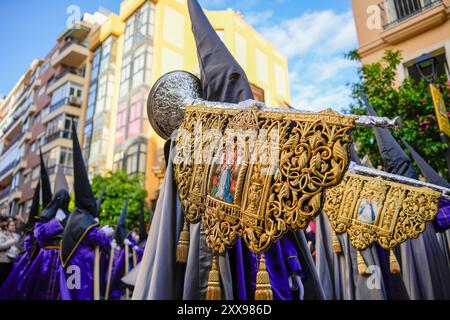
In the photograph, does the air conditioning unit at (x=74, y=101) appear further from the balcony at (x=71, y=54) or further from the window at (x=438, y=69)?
the window at (x=438, y=69)

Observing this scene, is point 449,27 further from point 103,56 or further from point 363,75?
point 103,56

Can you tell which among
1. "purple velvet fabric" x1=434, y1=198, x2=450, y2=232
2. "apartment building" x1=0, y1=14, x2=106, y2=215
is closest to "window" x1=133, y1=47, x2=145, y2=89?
"apartment building" x1=0, y1=14, x2=106, y2=215

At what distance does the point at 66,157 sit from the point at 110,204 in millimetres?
10096

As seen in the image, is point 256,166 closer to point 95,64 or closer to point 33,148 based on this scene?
point 95,64

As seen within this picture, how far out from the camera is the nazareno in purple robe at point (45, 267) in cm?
594

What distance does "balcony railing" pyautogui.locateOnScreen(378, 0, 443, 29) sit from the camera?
1242 centimetres

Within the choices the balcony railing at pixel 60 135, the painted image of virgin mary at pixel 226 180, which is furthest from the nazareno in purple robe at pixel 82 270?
the balcony railing at pixel 60 135

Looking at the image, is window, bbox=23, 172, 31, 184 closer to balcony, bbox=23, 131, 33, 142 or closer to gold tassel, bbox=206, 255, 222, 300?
balcony, bbox=23, 131, 33, 142

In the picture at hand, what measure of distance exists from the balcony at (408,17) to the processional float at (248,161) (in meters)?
11.9

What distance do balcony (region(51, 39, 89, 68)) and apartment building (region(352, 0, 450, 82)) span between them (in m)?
24.5

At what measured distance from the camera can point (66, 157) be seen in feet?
90.6

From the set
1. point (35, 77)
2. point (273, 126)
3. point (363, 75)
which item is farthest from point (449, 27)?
point (35, 77)

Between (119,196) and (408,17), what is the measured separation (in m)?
16.7

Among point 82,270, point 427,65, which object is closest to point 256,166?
point 82,270
